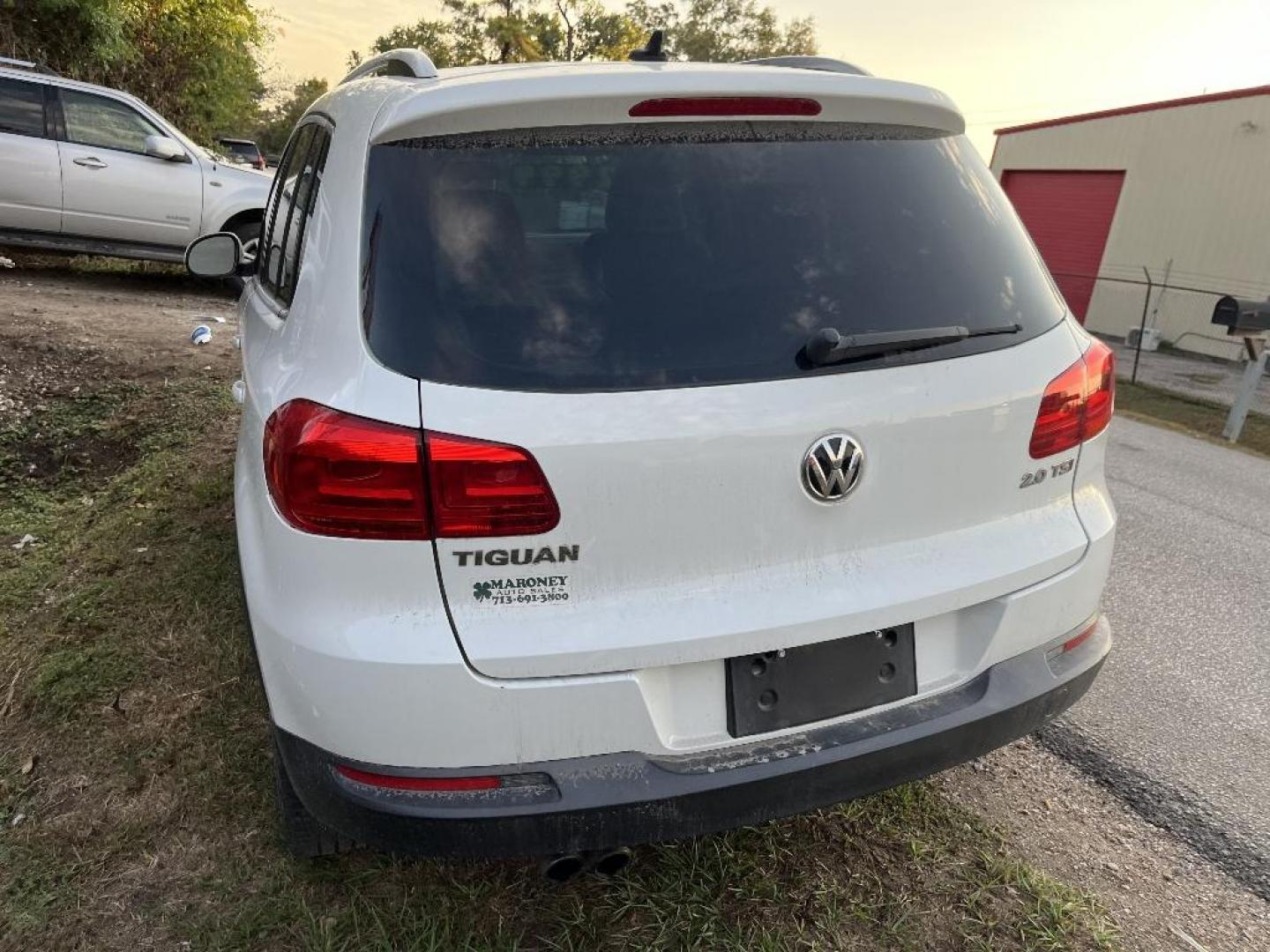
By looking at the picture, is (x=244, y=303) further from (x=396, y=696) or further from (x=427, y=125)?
→ (x=396, y=696)

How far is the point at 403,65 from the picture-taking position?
229 cm

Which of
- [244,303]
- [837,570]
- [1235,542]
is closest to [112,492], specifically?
[244,303]

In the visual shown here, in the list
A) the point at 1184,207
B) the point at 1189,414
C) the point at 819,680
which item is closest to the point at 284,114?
the point at 1184,207

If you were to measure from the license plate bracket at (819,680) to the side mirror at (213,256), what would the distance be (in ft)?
9.12

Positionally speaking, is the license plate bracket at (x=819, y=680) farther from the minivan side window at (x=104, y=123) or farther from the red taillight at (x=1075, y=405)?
the minivan side window at (x=104, y=123)

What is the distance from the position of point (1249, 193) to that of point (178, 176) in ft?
59.6

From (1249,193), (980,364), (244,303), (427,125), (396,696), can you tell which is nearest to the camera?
(396,696)

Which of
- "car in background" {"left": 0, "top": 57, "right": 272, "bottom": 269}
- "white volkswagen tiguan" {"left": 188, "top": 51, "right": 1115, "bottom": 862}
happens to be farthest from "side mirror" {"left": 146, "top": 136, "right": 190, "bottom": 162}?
"white volkswagen tiguan" {"left": 188, "top": 51, "right": 1115, "bottom": 862}

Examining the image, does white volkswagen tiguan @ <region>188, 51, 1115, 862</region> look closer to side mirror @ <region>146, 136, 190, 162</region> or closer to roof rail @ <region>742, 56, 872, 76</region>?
roof rail @ <region>742, 56, 872, 76</region>

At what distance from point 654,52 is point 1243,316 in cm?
684

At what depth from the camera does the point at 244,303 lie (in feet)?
11.6

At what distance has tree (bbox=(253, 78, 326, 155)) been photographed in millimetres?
69875

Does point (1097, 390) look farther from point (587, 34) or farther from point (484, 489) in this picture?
point (587, 34)

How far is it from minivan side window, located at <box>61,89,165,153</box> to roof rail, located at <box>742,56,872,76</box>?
8.94m
